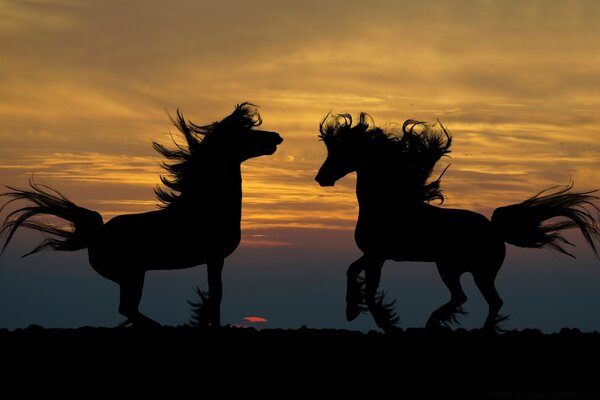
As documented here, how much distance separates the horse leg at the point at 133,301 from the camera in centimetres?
1240

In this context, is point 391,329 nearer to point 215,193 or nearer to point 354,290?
point 354,290

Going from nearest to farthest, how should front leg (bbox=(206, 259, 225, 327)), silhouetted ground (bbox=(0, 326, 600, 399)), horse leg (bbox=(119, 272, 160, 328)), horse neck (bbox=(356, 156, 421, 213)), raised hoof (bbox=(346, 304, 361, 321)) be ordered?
silhouetted ground (bbox=(0, 326, 600, 399)) < front leg (bbox=(206, 259, 225, 327)) < horse leg (bbox=(119, 272, 160, 328)) < horse neck (bbox=(356, 156, 421, 213)) < raised hoof (bbox=(346, 304, 361, 321))

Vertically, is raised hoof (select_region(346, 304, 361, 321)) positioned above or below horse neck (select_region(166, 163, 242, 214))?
below

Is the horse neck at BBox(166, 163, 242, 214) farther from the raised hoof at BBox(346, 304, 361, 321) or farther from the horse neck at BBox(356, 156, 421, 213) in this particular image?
the raised hoof at BBox(346, 304, 361, 321)

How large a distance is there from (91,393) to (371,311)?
480cm

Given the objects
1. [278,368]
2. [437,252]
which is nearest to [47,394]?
[278,368]

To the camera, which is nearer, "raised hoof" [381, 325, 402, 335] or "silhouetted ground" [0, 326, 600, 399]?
"silhouetted ground" [0, 326, 600, 399]

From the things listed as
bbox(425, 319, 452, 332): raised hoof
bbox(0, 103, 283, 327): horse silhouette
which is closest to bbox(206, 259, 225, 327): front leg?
bbox(0, 103, 283, 327): horse silhouette

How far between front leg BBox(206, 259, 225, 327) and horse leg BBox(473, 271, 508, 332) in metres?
3.45

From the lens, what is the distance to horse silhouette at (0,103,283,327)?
1249 cm

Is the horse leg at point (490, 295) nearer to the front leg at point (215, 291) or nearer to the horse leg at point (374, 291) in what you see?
the horse leg at point (374, 291)

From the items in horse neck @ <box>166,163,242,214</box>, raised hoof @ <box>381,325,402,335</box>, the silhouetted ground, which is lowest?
the silhouetted ground

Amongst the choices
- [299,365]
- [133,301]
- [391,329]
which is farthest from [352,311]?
[299,365]

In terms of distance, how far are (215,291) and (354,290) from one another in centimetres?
220
